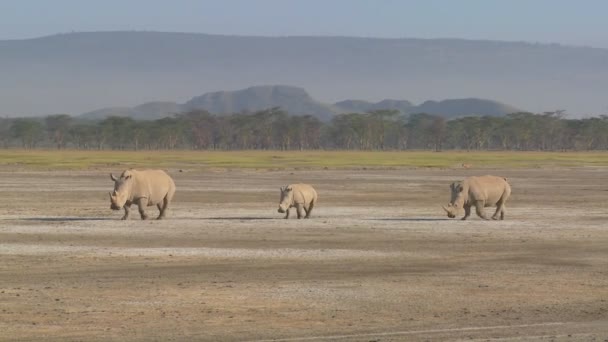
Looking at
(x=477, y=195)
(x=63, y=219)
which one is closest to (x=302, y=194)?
(x=477, y=195)

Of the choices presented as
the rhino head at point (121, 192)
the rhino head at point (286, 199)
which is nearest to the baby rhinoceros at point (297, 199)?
the rhino head at point (286, 199)

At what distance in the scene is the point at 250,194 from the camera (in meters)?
47.7

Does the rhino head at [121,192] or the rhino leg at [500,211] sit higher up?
the rhino head at [121,192]

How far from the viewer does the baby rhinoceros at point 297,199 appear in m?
33.8

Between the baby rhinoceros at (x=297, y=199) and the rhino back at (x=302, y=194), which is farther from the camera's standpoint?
the rhino back at (x=302, y=194)

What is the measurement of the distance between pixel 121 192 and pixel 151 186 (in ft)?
3.56

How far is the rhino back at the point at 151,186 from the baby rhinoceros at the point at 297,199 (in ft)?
10.0

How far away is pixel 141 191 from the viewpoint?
3275cm

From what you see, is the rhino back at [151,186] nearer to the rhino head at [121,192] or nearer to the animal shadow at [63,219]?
the rhino head at [121,192]

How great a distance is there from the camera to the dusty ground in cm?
1507

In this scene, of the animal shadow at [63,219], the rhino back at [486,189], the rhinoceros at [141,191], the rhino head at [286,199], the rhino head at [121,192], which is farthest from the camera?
the rhino head at [286,199]

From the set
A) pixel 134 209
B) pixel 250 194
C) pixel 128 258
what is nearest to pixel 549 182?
pixel 250 194

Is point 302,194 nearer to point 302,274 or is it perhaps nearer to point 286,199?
point 286,199

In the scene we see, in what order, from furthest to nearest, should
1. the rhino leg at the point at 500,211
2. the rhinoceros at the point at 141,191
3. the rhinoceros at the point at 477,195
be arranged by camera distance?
the rhino leg at the point at 500,211 → the rhinoceros at the point at 477,195 → the rhinoceros at the point at 141,191
